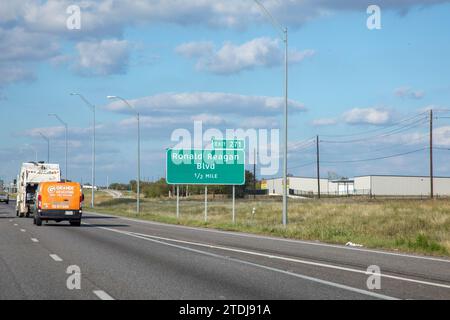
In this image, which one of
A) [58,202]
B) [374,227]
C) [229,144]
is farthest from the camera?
[229,144]

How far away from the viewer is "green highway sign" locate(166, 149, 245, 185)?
140 ft

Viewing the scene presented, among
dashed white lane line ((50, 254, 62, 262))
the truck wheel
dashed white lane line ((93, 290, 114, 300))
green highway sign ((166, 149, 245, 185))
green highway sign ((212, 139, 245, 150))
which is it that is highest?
green highway sign ((212, 139, 245, 150))

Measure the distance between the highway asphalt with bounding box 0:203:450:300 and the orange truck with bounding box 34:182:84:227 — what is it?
39.7 feet

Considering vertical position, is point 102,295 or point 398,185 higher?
point 398,185

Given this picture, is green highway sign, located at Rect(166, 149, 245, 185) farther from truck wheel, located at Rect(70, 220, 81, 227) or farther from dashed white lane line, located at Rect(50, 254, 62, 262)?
dashed white lane line, located at Rect(50, 254, 62, 262)

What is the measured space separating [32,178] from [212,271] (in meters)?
34.3

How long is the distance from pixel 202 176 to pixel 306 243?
63.3 feet

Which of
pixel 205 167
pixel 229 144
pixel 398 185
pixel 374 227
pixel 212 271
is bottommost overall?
pixel 374 227

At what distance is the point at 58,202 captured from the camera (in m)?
36.6

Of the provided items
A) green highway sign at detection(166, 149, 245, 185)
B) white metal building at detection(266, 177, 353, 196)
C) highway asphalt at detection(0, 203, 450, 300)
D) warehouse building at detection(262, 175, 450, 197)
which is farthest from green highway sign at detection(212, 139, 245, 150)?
white metal building at detection(266, 177, 353, 196)

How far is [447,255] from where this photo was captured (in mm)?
19969

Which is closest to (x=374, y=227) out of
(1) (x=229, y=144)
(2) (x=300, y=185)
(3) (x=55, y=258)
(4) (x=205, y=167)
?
(1) (x=229, y=144)

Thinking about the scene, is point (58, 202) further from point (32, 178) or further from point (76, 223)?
point (32, 178)
